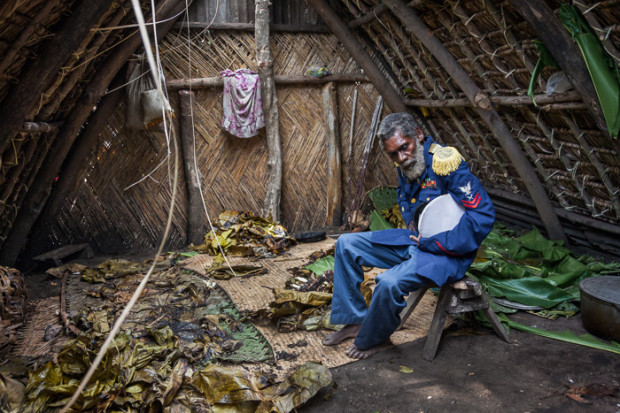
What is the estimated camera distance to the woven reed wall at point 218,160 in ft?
16.6

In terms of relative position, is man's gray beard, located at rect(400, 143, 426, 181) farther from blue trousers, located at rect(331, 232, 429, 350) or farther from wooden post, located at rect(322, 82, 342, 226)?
wooden post, located at rect(322, 82, 342, 226)

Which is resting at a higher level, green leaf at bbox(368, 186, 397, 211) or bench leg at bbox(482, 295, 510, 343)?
green leaf at bbox(368, 186, 397, 211)

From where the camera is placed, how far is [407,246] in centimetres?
277

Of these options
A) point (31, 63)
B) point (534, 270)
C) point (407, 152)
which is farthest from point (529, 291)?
point (31, 63)

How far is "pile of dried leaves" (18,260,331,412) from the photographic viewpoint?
1.99 metres

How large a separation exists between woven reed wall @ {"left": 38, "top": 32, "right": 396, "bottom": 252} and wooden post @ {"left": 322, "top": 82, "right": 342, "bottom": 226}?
3.4 inches

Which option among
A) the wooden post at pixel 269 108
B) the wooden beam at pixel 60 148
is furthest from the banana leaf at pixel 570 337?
the wooden beam at pixel 60 148

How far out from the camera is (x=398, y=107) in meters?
5.56

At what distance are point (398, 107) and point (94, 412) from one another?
4675 millimetres

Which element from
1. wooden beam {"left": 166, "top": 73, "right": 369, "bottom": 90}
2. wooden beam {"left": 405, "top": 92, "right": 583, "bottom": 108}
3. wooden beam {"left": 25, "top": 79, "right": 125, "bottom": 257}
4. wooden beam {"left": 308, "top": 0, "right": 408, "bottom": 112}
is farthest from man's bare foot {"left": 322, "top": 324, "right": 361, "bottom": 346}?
wooden beam {"left": 308, "top": 0, "right": 408, "bottom": 112}

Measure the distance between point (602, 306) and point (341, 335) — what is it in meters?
1.53

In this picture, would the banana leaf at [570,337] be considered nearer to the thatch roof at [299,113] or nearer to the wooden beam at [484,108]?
the thatch roof at [299,113]

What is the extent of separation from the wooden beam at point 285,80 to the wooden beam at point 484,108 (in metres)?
1.51

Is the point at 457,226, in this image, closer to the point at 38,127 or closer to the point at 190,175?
the point at 38,127
